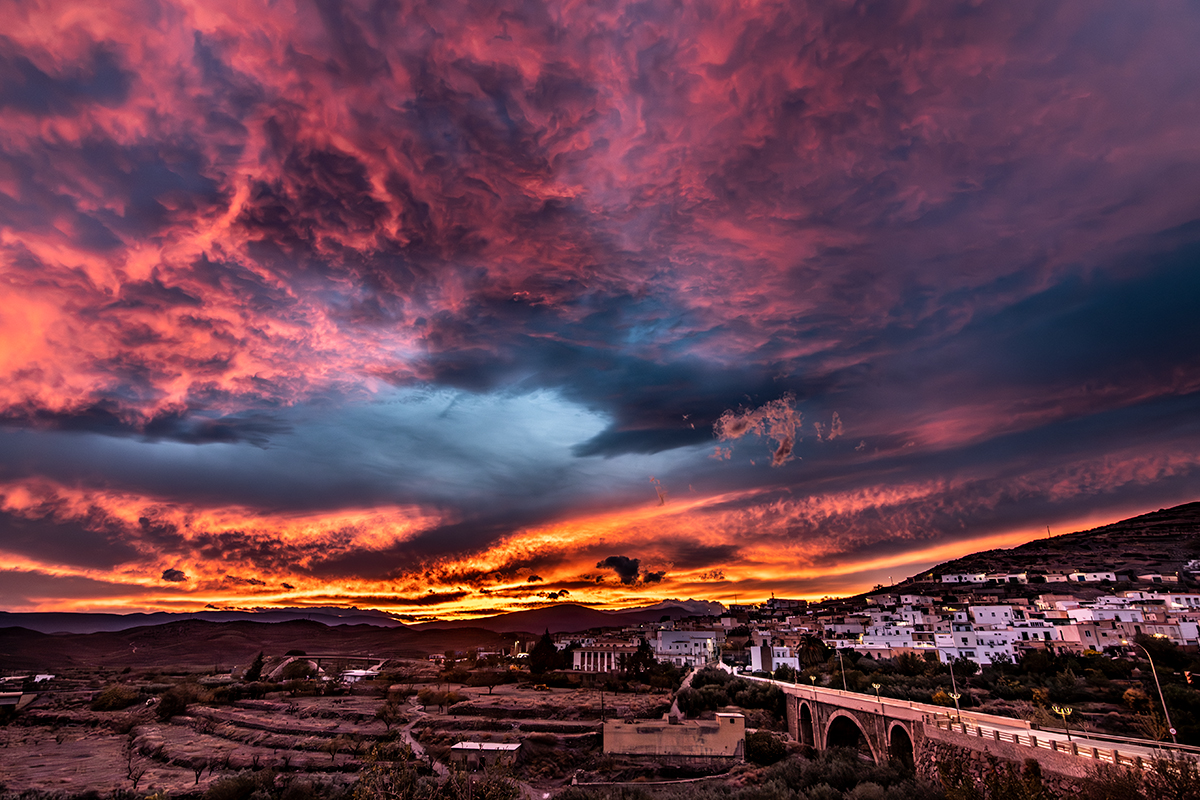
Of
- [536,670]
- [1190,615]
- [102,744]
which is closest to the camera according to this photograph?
[102,744]

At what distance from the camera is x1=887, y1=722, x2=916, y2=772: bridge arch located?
30812mm

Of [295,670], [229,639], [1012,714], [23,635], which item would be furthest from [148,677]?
[1012,714]

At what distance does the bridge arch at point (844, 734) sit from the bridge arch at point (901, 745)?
527 centimetres

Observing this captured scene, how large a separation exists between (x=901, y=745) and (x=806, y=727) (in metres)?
15.3

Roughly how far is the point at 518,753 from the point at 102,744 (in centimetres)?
4481

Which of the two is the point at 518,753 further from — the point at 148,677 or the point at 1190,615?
the point at 148,677

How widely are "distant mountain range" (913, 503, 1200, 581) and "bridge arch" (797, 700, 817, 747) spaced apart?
123 m

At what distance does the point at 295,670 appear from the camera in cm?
9575

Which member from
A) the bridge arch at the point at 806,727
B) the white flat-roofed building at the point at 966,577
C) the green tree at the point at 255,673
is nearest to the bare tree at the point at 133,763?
the green tree at the point at 255,673

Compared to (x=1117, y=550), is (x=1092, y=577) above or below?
below

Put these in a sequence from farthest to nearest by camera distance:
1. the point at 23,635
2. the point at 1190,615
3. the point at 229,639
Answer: the point at 229,639
the point at 23,635
the point at 1190,615

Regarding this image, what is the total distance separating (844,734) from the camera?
40.8 meters

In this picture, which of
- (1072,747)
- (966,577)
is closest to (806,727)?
(1072,747)

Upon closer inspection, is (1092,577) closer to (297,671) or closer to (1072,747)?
(1072,747)
